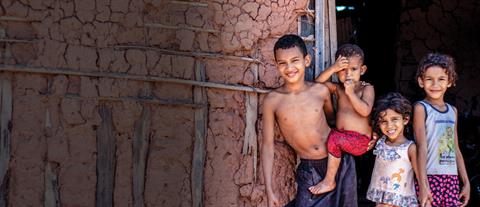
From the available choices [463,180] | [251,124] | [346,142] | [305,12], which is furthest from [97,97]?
[463,180]

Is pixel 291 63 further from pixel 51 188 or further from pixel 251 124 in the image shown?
pixel 51 188

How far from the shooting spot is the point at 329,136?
3.86 meters

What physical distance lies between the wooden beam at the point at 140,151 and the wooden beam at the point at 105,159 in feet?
0.42

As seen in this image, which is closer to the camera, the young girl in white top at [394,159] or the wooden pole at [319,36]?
the young girl in white top at [394,159]

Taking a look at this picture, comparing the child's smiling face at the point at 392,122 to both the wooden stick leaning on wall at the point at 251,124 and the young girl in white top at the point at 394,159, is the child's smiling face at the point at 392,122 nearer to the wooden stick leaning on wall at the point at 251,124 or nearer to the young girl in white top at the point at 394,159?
the young girl in white top at the point at 394,159

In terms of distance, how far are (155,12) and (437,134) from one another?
179cm

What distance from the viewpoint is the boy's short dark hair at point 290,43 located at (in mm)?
3809

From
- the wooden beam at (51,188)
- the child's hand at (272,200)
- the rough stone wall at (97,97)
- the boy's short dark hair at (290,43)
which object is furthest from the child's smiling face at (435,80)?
the wooden beam at (51,188)

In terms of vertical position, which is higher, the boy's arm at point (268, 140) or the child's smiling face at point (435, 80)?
the child's smiling face at point (435, 80)

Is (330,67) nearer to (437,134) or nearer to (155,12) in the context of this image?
(437,134)

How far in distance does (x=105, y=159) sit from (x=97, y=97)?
0.37m

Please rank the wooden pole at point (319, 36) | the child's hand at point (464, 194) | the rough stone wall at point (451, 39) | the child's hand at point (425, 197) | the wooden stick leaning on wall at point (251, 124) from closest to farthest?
the child's hand at point (425, 197) → the child's hand at point (464, 194) → the wooden stick leaning on wall at point (251, 124) → the wooden pole at point (319, 36) → the rough stone wall at point (451, 39)

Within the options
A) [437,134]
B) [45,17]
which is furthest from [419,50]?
[45,17]

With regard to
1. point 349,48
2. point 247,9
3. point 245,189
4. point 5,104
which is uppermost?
point 247,9
